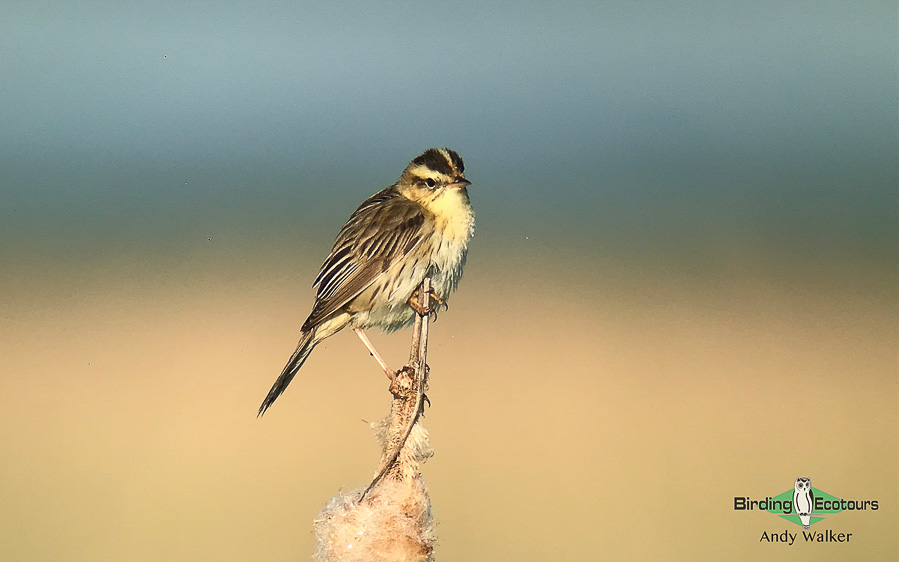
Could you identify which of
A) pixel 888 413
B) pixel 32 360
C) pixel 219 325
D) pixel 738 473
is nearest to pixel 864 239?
pixel 888 413

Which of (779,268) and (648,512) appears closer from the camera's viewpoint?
(648,512)

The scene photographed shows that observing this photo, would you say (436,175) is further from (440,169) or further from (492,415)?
(492,415)

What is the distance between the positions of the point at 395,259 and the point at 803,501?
3.62m

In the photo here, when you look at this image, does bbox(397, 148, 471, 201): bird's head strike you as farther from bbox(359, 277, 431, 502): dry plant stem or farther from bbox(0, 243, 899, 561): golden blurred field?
bbox(0, 243, 899, 561): golden blurred field

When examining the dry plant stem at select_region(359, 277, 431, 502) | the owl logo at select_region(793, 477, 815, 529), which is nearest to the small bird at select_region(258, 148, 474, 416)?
the dry plant stem at select_region(359, 277, 431, 502)

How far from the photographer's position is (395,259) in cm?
388

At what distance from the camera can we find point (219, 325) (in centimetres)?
872

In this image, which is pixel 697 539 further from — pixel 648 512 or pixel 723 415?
pixel 723 415

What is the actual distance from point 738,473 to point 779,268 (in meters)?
4.22

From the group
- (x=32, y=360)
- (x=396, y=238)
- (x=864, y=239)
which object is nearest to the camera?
(x=396, y=238)

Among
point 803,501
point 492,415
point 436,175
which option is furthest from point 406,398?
point 492,415

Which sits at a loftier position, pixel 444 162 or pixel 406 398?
A: pixel 444 162

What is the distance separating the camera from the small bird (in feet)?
12.7

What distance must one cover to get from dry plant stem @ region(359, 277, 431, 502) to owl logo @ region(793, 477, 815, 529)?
373 centimetres
